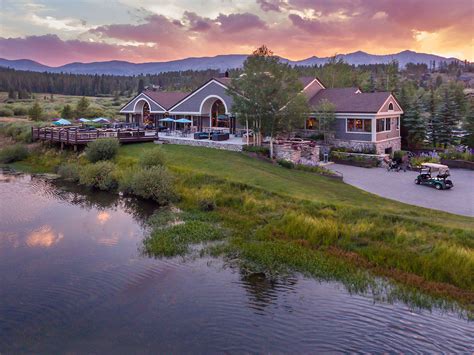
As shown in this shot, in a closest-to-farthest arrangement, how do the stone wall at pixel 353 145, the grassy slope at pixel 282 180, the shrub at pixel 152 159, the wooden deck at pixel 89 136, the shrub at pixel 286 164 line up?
the grassy slope at pixel 282 180, the shrub at pixel 152 159, the shrub at pixel 286 164, the stone wall at pixel 353 145, the wooden deck at pixel 89 136

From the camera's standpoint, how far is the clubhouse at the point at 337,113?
34.5 metres

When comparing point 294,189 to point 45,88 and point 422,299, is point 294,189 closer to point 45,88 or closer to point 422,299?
point 422,299

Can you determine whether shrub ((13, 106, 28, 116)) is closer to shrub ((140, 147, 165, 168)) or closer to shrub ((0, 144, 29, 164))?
shrub ((0, 144, 29, 164))

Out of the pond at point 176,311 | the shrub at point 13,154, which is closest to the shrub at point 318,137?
the pond at point 176,311

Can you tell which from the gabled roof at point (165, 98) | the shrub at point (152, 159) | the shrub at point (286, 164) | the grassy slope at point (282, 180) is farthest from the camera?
the gabled roof at point (165, 98)

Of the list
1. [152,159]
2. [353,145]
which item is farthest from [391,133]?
[152,159]

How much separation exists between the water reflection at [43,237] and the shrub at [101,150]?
14274 millimetres

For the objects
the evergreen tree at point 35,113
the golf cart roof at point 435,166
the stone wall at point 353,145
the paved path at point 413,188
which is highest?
the evergreen tree at point 35,113

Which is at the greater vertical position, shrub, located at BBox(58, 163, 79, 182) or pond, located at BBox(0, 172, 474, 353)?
shrub, located at BBox(58, 163, 79, 182)

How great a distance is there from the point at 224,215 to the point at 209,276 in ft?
21.6

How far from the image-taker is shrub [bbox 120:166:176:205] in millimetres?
23453

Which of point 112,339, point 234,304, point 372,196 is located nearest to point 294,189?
point 372,196

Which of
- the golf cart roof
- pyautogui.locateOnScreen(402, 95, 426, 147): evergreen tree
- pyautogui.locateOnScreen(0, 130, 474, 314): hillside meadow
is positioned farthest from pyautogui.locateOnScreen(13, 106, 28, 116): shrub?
the golf cart roof

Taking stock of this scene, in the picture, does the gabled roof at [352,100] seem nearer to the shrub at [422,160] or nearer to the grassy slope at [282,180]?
the shrub at [422,160]
